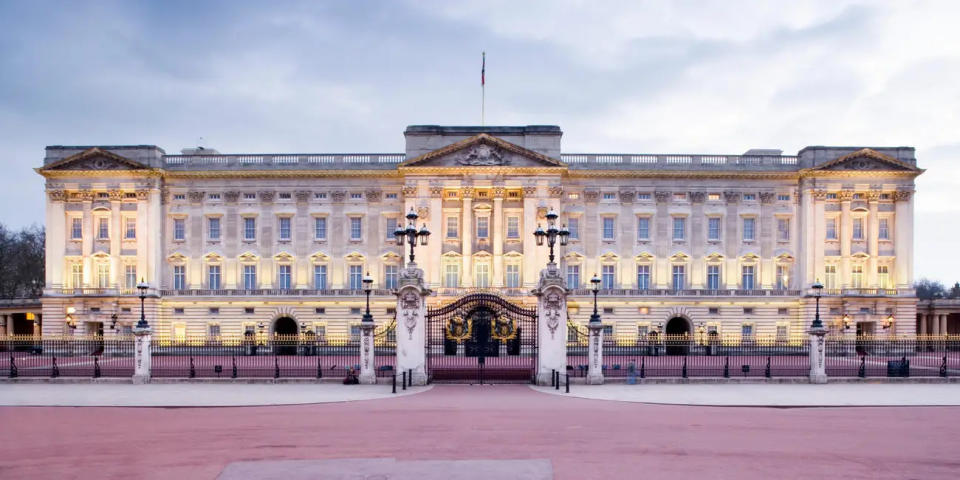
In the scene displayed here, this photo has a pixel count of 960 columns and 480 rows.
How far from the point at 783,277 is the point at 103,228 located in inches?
2134

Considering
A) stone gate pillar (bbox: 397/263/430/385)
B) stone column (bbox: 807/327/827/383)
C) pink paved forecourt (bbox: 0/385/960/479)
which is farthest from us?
stone column (bbox: 807/327/827/383)

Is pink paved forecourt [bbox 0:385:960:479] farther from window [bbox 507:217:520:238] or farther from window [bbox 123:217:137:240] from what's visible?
window [bbox 123:217:137:240]

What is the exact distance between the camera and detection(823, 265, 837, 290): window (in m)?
53.9

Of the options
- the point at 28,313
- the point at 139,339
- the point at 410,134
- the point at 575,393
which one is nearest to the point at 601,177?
the point at 410,134

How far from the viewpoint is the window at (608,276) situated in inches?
2146

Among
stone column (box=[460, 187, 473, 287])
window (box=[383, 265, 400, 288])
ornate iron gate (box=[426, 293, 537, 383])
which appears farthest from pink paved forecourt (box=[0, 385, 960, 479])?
window (box=[383, 265, 400, 288])

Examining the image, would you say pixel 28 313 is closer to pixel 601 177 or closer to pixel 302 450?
pixel 601 177

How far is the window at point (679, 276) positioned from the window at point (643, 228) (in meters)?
3.38

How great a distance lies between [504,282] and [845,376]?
2863 cm

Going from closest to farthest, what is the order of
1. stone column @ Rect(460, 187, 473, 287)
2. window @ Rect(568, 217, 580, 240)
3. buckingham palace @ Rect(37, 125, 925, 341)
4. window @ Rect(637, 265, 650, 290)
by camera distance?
buckingham palace @ Rect(37, 125, 925, 341), stone column @ Rect(460, 187, 473, 287), window @ Rect(568, 217, 580, 240), window @ Rect(637, 265, 650, 290)

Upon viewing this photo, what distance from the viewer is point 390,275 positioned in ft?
178

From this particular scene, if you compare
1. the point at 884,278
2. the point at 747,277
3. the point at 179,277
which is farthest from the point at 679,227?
the point at 179,277

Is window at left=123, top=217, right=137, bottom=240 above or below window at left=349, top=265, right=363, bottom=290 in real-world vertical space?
above

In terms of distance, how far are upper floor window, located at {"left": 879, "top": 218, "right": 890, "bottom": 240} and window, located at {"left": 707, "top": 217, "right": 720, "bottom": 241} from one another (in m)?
12.8
